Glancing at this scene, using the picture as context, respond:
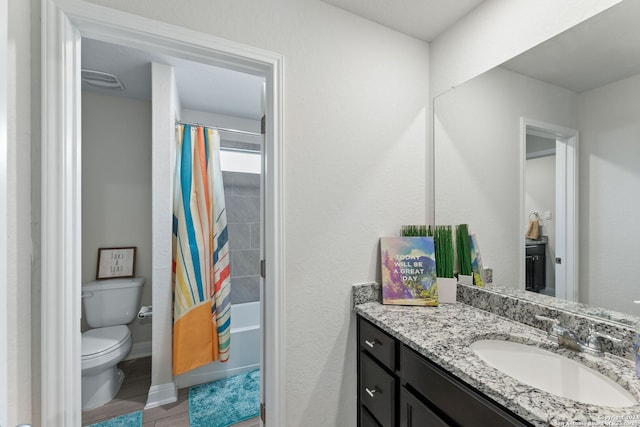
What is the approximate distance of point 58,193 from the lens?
918 mm

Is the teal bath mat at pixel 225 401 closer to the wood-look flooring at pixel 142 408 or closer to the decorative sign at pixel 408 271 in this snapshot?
the wood-look flooring at pixel 142 408

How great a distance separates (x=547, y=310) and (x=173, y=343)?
7.33ft

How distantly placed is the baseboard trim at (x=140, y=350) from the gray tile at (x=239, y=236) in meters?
1.21

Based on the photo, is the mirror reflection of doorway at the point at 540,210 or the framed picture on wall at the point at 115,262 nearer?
the mirror reflection of doorway at the point at 540,210

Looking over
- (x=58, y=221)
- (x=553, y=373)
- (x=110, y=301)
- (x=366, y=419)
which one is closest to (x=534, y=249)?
(x=553, y=373)

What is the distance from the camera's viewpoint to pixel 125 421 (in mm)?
1721

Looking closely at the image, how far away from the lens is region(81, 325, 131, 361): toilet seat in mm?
1786

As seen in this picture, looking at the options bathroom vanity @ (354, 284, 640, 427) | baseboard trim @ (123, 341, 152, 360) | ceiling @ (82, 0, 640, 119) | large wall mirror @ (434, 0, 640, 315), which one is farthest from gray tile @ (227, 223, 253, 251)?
large wall mirror @ (434, 0, 640, 315)

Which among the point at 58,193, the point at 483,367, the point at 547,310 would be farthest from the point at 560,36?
the point at 58,193

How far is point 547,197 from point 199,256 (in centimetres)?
212

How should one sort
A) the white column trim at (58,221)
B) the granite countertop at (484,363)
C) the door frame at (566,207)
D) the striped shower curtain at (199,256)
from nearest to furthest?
1. the granite countertop at (484,363)
2. the white column trim at (58,221)
3. the door frame at (566,207)
4. the striped shower curtain at (199,256)

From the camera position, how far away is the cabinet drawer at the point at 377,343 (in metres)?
1.14

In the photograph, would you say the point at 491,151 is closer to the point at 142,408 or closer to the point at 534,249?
the point at 534,249

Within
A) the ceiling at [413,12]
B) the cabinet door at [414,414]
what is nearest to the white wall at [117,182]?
the ceiling at [413,12]
